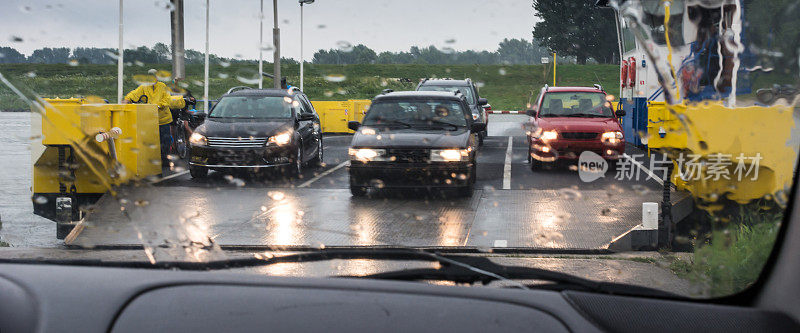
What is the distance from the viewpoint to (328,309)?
69.7 inches

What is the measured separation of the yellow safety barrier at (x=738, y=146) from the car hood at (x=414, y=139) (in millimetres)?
3542

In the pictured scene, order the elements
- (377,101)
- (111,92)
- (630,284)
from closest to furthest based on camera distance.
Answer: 1. (630,284)
2. (111,92)
3. (377,101)

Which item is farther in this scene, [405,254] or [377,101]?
[377,101]

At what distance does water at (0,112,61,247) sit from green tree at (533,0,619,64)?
5.54ft

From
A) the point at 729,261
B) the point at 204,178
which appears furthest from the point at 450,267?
the point at 204,178

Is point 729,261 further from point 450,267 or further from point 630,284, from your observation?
point 450,267

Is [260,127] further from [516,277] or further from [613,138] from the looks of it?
[516,277]

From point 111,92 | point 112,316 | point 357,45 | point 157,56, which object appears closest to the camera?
point 112,316

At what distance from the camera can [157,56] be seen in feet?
7.95

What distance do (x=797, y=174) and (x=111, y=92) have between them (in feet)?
6.98

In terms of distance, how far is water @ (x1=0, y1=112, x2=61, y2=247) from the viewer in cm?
275

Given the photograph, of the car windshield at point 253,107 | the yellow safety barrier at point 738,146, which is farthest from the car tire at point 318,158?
the yellow safety barrier at point 738,146

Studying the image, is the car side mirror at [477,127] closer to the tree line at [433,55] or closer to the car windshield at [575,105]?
the car windshield at [575,105]

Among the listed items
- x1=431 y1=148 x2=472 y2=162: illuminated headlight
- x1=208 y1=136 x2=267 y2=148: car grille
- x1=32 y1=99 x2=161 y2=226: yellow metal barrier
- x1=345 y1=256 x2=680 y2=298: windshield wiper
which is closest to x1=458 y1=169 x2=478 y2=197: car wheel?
x1=431 y1=148 x2=472 y2=162: illuminated headlight
